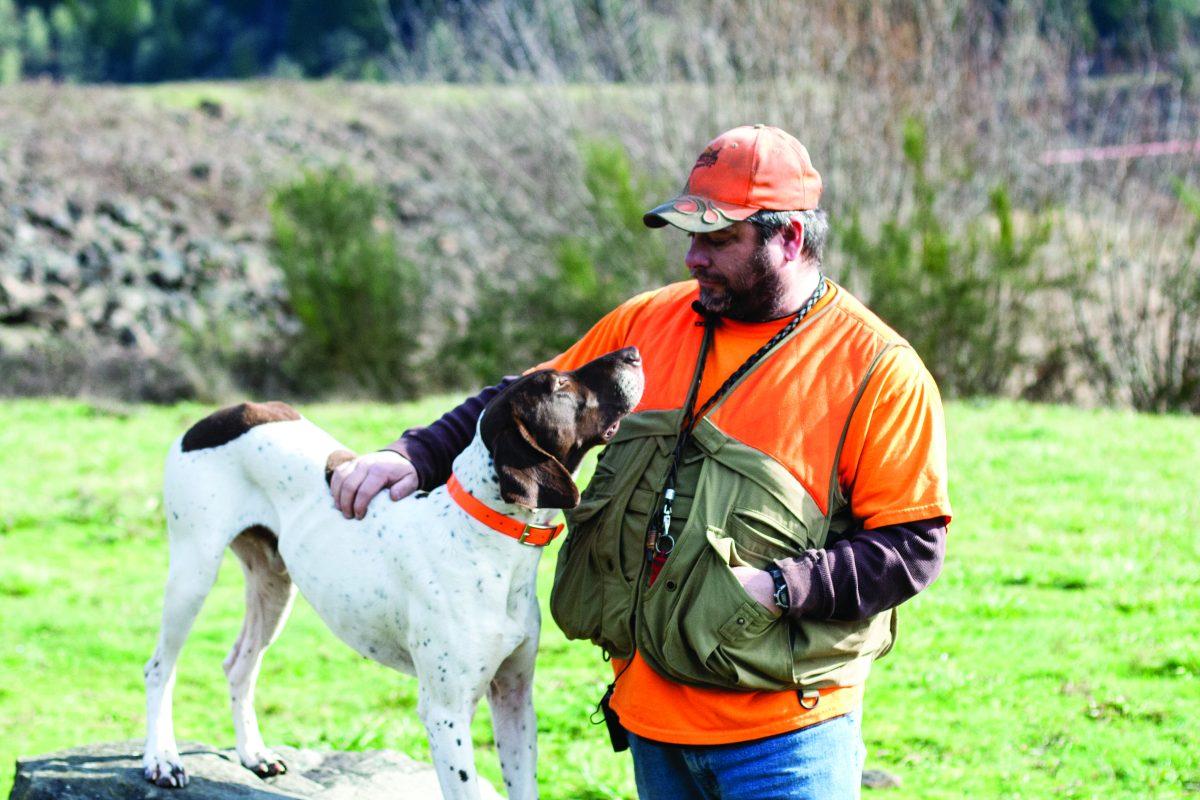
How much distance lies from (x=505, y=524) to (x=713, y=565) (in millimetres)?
749

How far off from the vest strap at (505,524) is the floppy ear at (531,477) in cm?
16

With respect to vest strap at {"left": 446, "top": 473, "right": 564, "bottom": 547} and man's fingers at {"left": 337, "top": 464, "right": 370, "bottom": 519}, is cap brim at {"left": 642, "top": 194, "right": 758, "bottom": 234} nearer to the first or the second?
vest strap at {"left": 446, "top": 473, "right": 564, "bottom": 547}

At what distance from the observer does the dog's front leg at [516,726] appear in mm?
3729

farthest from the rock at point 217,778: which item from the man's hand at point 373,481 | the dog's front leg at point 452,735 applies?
the man's hand at point 373,481

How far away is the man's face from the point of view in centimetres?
310

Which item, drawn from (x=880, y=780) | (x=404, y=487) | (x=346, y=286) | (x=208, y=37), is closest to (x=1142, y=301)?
(x=346, y=286)

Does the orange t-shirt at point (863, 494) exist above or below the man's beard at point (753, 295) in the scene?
below

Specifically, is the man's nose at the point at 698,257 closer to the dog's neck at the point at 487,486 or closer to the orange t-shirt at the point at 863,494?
the orange t-shirt at the point at 863,494

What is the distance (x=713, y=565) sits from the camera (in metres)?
2.95

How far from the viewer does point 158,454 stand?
38.8 feet

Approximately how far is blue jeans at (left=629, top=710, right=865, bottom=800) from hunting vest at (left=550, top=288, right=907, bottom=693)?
0.13 metres

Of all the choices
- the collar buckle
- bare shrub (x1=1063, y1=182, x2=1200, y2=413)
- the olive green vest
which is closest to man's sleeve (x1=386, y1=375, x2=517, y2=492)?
the collar buckle

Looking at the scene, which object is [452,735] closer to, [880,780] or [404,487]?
[404,487]

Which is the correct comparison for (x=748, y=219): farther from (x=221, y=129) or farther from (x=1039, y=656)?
(x=221, y=129)
